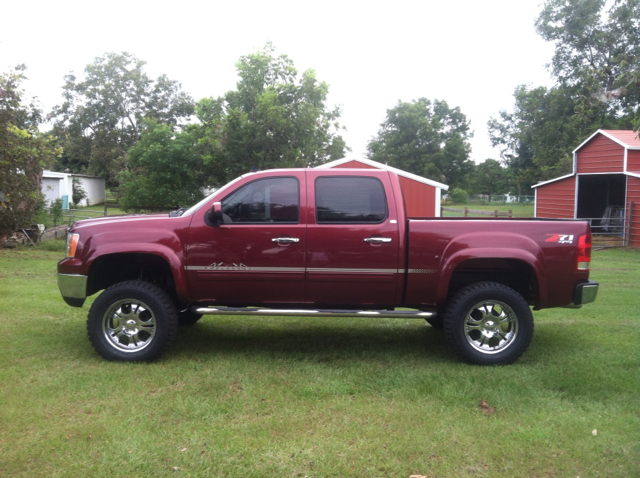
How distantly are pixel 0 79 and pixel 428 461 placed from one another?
17.1 meters

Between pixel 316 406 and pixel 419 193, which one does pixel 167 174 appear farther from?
pixel 316 406

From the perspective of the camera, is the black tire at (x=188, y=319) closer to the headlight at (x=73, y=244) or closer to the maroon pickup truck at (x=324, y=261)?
the maroon pickup truck at (x=324, y=261)

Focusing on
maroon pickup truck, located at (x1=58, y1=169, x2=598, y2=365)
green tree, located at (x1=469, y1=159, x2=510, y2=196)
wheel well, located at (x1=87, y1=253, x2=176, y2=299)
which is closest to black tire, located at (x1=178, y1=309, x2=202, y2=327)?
wheel well, located at (x1=87, y1=253, x2=176, y2=299)

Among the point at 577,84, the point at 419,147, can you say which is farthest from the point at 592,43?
the point at 419,147

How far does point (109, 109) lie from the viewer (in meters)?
54.6

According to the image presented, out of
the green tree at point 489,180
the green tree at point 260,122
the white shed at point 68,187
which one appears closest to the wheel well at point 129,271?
the green tree at point 260,122

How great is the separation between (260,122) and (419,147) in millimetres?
36735

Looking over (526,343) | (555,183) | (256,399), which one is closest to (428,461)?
(256,399)

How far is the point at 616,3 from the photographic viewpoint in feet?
116

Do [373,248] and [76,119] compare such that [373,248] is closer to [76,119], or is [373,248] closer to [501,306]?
[501,306]

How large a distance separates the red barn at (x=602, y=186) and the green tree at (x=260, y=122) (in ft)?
38.6

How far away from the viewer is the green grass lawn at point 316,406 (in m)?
3.59

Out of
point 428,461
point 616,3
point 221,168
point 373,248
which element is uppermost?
point 616,3

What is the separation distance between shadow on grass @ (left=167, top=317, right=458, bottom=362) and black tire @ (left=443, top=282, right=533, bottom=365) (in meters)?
0.40
